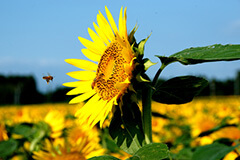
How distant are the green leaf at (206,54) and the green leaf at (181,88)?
0.10 m

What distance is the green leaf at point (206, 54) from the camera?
77cm

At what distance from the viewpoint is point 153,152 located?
83cm

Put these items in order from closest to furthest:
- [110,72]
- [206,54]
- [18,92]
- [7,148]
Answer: [206,54] < [110,72] < [7,148] < [18,92]

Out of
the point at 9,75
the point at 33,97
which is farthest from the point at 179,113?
the point at 9,75

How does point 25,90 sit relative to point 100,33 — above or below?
below

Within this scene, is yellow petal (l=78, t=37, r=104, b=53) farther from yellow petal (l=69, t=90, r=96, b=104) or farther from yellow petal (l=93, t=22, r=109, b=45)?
yellow petal (l=69, t=90, r=96, b=104)

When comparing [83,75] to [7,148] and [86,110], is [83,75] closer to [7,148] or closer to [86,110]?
[86,110]

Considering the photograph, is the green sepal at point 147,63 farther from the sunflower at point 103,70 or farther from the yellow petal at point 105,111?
the yellow petal at point 105,111

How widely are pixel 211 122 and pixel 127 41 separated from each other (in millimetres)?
2493

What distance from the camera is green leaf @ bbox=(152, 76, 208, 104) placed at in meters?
0.96

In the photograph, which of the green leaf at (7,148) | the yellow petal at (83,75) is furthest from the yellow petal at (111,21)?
the green leaf at (7,148)

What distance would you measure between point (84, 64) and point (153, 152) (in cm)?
52

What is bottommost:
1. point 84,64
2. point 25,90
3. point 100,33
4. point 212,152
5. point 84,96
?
point 25,90

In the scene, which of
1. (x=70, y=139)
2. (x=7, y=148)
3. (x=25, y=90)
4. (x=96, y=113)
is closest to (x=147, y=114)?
(x=96, y=113)
